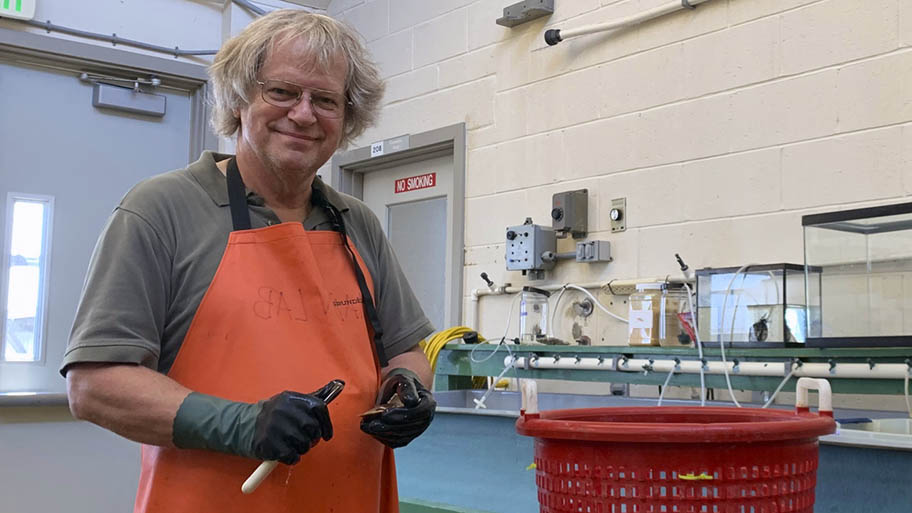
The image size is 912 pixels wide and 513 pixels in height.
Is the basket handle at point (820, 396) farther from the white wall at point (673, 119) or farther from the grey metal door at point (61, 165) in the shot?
the grey metal door at point (61, 165)

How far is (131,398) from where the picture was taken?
113cm

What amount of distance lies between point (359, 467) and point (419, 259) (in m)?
2.84

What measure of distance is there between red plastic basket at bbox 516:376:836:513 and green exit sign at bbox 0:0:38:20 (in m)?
3.73

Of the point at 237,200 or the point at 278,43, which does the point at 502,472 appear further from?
the point at 278,43

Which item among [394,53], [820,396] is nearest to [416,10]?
[394,53]

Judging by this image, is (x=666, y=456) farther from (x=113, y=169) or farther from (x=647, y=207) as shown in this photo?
(x=113, y=169)

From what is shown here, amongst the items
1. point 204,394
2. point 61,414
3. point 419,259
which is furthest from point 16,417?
point 204,394

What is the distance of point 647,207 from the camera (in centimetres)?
309

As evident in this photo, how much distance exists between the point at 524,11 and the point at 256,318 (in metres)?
2.57

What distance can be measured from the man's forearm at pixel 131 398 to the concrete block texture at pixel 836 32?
2224 mm

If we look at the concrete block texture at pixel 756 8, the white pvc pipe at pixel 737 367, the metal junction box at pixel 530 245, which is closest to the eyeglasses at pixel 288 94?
the white pvc pipe at pixel 737 367

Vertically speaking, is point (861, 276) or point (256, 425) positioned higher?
point (861, 276)

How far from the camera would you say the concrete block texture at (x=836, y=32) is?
8.22ft

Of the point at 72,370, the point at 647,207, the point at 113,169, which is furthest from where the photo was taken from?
the point at 113,169
